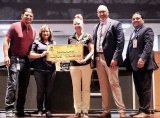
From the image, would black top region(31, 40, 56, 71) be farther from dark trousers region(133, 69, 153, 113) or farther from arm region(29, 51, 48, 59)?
dark trousers region(133, 69, 153, 113)

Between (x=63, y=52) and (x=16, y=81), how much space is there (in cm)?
68

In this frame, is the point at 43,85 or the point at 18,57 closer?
the point at 18,57

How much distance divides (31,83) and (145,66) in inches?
68.5

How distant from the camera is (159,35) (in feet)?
33.9

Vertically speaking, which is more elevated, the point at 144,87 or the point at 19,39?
the point at 19,39

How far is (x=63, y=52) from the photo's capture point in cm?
378

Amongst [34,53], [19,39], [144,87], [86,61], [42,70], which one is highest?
[19,39]

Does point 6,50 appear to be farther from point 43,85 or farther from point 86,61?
point 86,61

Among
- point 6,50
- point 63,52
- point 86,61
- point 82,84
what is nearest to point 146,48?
point 86,61

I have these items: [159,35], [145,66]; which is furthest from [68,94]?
[159,35]

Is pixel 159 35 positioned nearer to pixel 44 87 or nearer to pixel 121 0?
pixel 121 0

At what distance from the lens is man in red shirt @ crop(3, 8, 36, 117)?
3541mm

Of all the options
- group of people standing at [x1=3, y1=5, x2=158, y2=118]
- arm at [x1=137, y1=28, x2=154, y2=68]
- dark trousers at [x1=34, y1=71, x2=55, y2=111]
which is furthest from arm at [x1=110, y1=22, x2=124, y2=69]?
dark trousers at [x1=34, y1=71, x2=55, y2=111]

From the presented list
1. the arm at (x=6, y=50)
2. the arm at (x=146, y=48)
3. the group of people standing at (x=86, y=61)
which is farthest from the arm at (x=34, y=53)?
the arm at (x=146, y=48)
